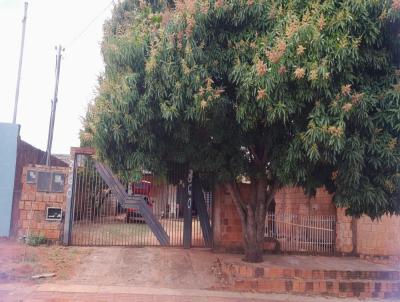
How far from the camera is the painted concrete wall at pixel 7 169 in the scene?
1062cm

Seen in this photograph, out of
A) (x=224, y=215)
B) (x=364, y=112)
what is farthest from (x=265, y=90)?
(x=224, y=215)

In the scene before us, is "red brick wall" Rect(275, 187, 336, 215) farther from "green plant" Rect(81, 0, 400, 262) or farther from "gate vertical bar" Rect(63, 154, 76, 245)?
"gate vertical bar" Rect(63, 154, 76, 245)

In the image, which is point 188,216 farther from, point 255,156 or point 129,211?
point 255,156

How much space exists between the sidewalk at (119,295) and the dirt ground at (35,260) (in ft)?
1.63

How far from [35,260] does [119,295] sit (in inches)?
104

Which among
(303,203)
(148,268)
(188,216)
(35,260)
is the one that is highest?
(303,203)

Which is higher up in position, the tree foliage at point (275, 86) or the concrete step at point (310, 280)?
the tree foliage at point (275, 86)

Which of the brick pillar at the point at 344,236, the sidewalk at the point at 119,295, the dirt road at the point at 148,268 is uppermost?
the brick pillar at the point at 344,236

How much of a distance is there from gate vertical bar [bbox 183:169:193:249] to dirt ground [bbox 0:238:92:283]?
2443mm

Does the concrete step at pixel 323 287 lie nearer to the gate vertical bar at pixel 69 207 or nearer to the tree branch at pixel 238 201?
the tree branch at pixel 238 201

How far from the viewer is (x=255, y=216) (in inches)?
360

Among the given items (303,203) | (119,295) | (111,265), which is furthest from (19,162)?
(303,203)

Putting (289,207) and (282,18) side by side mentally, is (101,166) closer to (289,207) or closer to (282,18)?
(282,18)

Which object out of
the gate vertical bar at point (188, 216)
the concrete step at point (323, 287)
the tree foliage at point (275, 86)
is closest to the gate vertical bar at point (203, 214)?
the gate vertical bar at point (188, 216)
